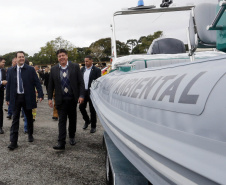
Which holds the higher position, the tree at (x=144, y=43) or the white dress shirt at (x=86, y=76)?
the tree at (x=144, y=43)

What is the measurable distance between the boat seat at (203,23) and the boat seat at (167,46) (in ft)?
5.81

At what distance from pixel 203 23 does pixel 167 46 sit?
6.42ft

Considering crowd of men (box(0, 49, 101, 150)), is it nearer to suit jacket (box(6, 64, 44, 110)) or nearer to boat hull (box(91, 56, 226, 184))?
suit jacket (box(6, 64, 44, 110))

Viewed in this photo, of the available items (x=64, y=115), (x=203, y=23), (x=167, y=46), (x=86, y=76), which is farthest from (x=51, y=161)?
(x=203, y=23)

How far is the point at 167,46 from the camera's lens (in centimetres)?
→ 351

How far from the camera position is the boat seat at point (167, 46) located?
350 cm

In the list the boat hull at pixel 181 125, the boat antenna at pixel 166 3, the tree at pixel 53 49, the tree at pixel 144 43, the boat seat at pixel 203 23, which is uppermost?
the tree at pixel 53 49

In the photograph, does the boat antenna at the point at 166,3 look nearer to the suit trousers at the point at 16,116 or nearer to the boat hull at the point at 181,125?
the suit trousers at the point at 16,116

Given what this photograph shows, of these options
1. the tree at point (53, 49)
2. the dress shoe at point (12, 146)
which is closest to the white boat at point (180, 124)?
the dress shoe at point (12, 146)

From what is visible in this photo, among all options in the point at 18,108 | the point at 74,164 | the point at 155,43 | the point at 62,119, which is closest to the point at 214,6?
the point at 155,43

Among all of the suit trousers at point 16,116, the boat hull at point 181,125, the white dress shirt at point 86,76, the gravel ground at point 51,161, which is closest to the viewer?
the boat hull at point 181,125

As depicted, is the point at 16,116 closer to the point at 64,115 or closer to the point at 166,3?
the point at 64,115

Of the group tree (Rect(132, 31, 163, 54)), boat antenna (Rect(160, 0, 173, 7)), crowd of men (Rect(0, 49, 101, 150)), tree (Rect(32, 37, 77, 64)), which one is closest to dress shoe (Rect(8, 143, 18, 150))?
crowd of men (Rect(0, 49, 101, 150))

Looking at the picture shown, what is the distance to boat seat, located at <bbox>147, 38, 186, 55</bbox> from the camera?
3496 millimetres
